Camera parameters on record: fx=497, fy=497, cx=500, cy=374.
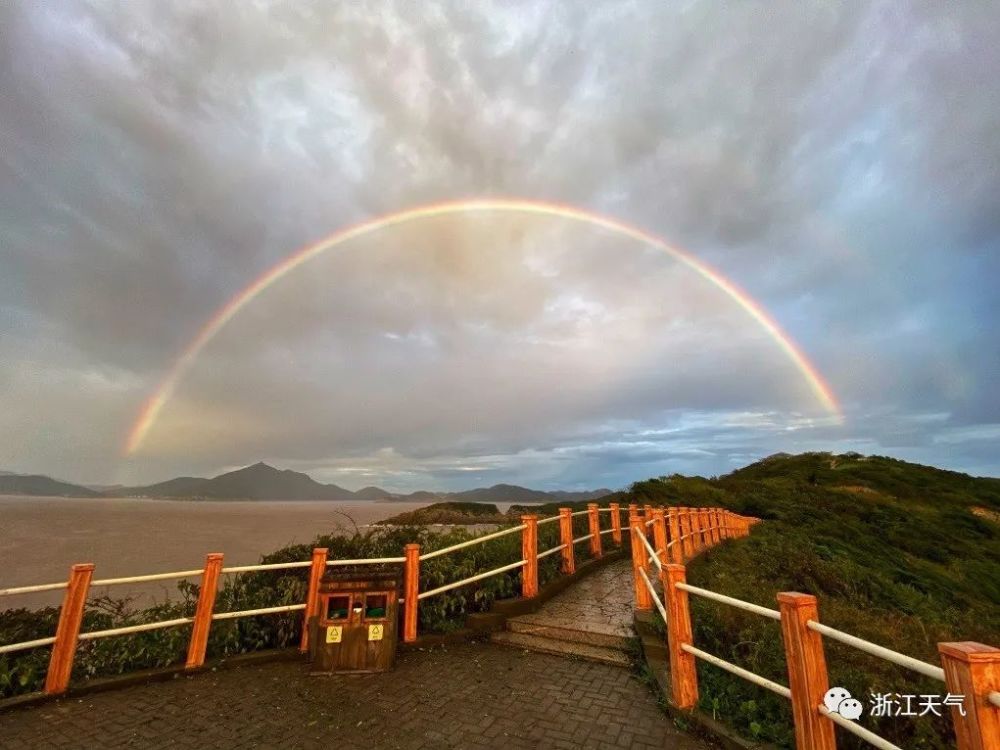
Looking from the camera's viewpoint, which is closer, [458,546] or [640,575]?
[640,575]

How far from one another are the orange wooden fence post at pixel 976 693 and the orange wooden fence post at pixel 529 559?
6487 millimetres

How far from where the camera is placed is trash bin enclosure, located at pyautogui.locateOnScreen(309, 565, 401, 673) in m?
6.44

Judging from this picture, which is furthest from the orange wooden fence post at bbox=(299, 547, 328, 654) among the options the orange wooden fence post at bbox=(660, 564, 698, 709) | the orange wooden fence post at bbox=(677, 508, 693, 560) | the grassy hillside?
the orange wooden fence post at bbox=(677, 508, 693, 560)

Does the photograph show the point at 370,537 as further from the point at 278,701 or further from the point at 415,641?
the point at 278,701

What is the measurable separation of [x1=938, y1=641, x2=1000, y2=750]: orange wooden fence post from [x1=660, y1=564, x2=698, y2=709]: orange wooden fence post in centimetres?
285

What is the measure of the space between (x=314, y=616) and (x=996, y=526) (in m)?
49.4

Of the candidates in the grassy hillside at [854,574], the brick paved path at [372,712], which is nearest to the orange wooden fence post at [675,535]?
the grassy hillside at [854,574]

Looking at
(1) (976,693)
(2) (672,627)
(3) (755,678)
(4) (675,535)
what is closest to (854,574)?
(4) (675,535)

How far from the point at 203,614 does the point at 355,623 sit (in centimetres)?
206

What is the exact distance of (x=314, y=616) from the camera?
21.8ft

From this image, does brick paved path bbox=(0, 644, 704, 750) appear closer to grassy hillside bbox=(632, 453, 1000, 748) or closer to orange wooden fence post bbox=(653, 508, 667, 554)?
grassy hillside bbox=(632, 453, 1000, 748)

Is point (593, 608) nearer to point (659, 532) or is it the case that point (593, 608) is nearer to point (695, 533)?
point (659, 532)

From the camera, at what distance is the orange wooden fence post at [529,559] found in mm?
8695

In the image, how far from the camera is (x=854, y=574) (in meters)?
16.6
